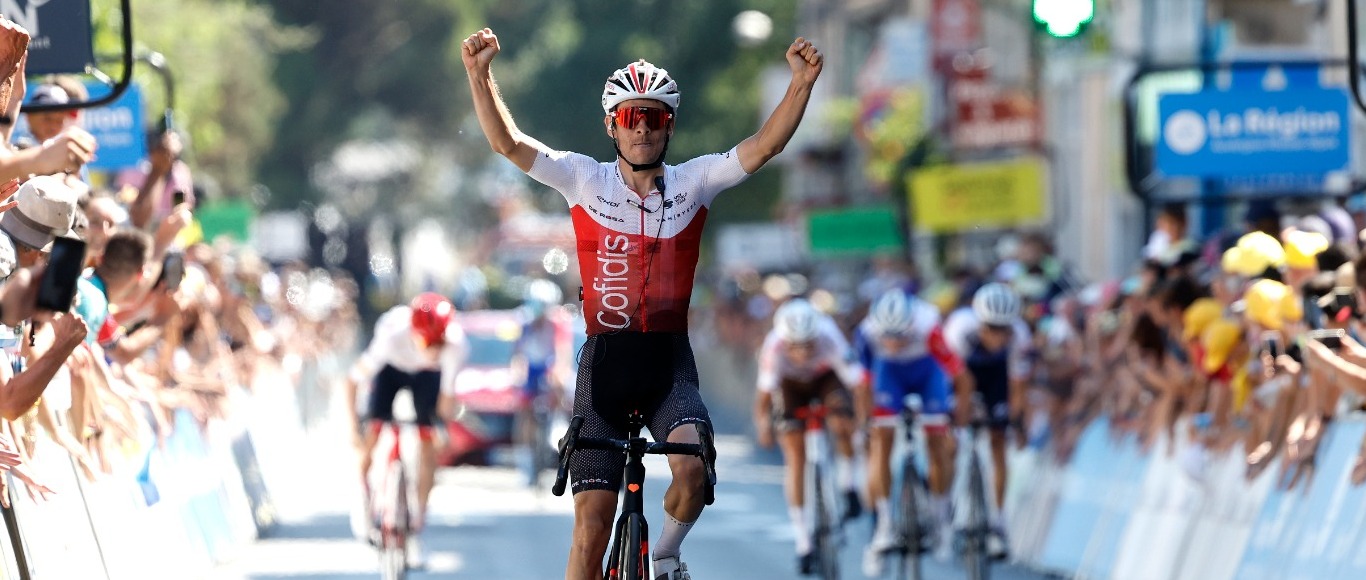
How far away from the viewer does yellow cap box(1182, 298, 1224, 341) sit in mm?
14125

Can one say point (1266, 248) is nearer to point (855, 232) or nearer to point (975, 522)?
point (975, 522)

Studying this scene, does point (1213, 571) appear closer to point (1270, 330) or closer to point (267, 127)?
point (1270, 330)

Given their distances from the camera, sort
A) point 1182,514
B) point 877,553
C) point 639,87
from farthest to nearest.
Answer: point 877,553 < point 1182,514 < point 639,87

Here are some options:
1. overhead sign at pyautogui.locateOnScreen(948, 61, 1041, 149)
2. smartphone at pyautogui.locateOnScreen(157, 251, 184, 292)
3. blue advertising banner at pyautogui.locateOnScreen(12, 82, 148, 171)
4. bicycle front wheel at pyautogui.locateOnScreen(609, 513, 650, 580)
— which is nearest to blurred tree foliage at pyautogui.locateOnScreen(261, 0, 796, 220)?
overhead sign at pyautogui.locateOnScreen(948, 61, 1041, 149)

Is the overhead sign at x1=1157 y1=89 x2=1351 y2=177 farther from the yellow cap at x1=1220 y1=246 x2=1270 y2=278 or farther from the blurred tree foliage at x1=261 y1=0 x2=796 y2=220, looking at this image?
the blurred tree foliage at x1=261 y1=0 x2=796 y2=220

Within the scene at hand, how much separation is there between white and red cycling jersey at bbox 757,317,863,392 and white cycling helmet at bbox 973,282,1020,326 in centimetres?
135

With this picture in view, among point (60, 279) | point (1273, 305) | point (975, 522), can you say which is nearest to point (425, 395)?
point (975, 522)

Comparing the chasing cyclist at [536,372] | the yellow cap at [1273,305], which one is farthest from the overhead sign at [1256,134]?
the chasing cyclist at [536,372]

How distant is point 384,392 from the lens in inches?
611

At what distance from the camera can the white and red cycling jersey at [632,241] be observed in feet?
27.5

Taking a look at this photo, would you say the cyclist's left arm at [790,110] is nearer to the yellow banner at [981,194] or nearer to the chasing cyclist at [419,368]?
the chasing cyclist at [419,368]

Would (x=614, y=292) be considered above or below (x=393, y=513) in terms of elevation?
above

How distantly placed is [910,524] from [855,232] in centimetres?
2600

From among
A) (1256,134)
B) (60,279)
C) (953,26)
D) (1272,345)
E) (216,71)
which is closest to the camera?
(60,279)
